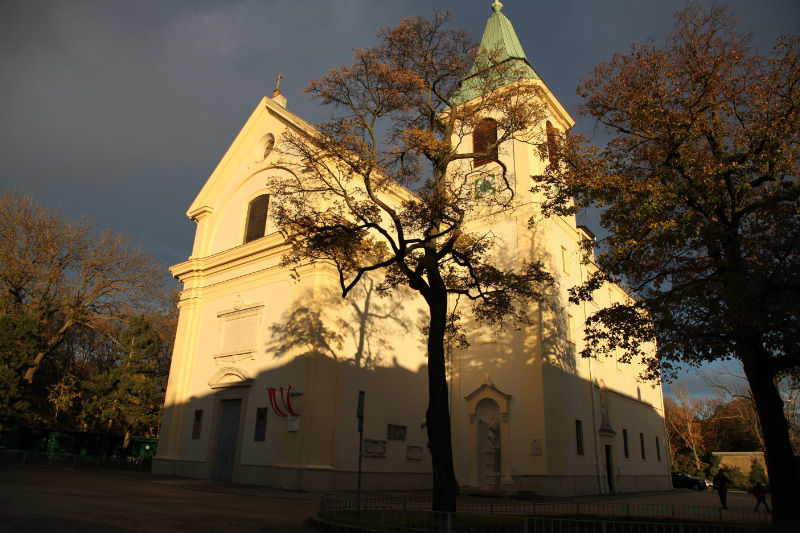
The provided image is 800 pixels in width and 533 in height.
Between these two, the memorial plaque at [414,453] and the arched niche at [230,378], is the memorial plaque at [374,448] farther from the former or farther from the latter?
the arched niche at [230,378]

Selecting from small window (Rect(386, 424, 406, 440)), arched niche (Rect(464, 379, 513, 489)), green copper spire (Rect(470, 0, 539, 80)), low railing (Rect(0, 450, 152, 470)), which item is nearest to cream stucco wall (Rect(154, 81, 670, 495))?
arched niche (Rect(464, 379, 513, 489))

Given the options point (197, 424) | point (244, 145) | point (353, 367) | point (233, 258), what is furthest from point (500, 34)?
point (197, 424)

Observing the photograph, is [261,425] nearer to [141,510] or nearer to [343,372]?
[343,372]

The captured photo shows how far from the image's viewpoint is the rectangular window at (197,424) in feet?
71.5

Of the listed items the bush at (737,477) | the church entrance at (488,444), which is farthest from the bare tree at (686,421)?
the church entrance at (488,444)

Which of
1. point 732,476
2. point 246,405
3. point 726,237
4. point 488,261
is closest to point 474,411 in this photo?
point 488,261

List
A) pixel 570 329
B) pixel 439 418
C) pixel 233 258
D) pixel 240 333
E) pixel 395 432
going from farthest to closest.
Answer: pixel 570 329
pixel 233 258
pixel 240 333
pixel 395 432
pixel 439 418

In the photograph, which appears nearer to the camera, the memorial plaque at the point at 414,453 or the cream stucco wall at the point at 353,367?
the cream stucco wall at the point at 353,367

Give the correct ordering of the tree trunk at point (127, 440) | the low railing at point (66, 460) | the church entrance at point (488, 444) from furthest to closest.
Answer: the tree trunk at point (127, 440) < the low railing at point (66, 460) < the church entrance at point (488, 444)

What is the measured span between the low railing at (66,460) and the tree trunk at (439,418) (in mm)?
21876

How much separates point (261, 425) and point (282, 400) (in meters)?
1.75

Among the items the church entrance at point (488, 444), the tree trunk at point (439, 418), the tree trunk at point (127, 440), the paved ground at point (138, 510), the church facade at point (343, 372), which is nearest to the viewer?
the paved ground at point (138, 510)

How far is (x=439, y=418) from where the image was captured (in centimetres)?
1103

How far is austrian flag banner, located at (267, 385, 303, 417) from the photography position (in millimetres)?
17953
